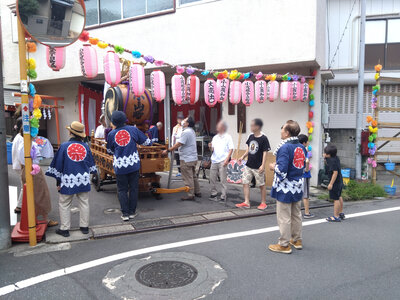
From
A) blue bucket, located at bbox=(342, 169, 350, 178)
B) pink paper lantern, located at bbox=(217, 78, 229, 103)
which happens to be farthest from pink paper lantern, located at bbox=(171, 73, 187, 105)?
blue bucket, located at bbox=(342, 169, 350, 178)

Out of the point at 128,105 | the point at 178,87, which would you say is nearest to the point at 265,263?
the point at 128,105

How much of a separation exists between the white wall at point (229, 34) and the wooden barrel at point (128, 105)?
11.4ft

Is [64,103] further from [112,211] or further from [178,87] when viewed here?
[112,211]

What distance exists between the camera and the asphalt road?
3.52 m

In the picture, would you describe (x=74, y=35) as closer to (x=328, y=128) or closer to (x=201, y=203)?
(x=201, y=203)

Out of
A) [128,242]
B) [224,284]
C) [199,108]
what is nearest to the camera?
[224,284]

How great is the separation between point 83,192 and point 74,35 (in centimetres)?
261

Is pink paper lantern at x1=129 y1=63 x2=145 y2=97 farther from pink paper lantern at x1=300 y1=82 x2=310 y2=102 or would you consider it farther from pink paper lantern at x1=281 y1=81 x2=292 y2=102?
pink paper lantern at x1=300 y1=82 x2=310 y2=102

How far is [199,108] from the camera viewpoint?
13766mm

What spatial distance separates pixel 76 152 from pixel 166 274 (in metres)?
2.58

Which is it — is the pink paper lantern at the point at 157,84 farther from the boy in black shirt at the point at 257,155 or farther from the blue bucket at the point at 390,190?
the blue bucket at the point at 390,190

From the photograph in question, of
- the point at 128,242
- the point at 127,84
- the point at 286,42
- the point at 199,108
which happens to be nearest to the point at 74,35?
the point at 127,84

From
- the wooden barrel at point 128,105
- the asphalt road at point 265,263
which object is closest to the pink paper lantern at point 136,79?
the wooden barrel at point 128,105

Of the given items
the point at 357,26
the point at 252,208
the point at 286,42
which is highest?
the point at 357,26
